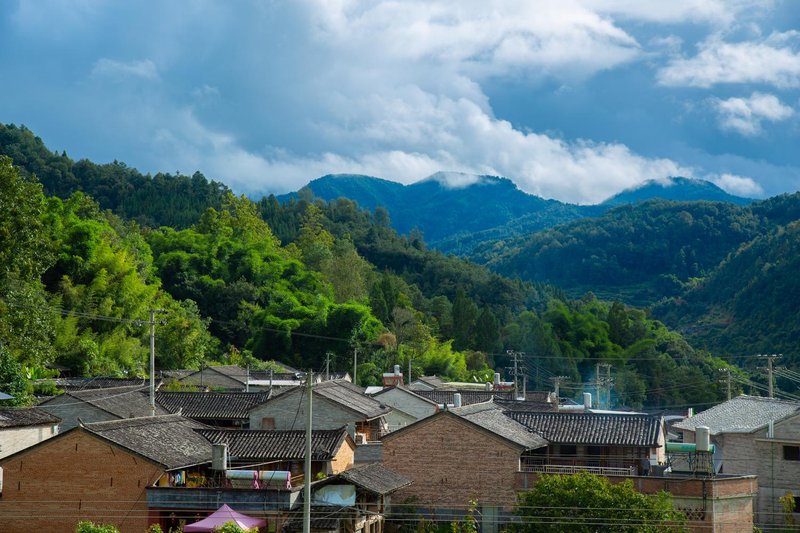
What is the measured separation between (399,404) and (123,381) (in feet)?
50.4

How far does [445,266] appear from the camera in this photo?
5074 inches

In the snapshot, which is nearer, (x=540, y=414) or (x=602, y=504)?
(x=602, y=504)

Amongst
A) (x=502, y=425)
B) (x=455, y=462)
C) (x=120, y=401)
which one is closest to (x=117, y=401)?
(x=120, y=401)

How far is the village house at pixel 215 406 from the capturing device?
46688 mm

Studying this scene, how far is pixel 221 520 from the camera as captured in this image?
97.2 ft

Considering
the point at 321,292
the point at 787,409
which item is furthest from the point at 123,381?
the point at 321,292

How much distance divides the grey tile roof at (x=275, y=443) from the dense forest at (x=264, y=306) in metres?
14.3

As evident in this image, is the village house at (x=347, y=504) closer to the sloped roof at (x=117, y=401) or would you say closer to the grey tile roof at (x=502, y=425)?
the grey tile roof at (x=502, y=425)

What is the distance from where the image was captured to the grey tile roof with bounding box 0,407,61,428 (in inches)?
1490

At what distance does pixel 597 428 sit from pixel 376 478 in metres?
9.37

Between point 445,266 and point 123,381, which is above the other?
point 445,266

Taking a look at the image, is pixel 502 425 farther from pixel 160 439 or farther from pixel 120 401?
pixel 120 401

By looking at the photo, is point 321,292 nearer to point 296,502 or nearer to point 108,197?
point 108,197

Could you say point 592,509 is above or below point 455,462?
below
